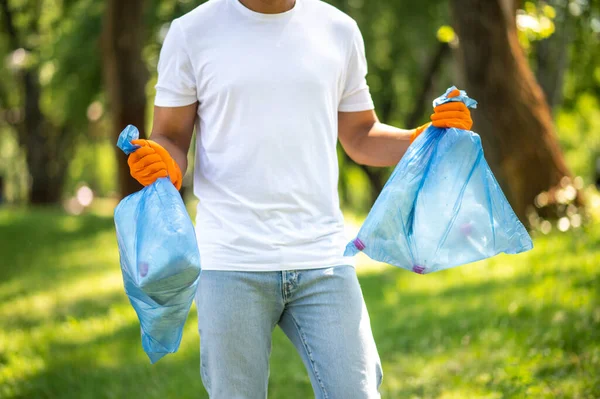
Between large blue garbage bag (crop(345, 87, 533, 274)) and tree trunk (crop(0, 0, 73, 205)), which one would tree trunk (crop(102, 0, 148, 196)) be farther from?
tree trunk (crop(0, 0, 73, 205))

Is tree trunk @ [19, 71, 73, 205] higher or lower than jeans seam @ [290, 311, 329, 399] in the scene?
lower

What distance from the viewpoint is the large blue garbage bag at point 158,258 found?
241cm

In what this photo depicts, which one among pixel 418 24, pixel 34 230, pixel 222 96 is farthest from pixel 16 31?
pixel 222 96

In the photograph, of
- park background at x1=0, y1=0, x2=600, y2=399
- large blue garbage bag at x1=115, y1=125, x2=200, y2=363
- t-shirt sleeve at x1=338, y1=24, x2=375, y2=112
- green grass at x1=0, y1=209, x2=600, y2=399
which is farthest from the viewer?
park background at x1=0, y1=0, x2=600, y2=399

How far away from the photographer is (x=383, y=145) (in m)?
2.94

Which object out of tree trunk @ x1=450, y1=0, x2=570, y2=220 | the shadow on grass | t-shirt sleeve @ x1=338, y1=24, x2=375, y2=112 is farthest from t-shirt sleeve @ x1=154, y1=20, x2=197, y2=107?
the shadow on grass

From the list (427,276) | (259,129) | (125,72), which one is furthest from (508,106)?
(259,129)

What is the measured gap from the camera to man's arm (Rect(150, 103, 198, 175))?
2707mm

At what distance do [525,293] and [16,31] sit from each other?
17.1 m

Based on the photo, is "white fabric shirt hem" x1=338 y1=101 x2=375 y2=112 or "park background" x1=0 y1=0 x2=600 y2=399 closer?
"white fabric shirt hem" x1=338 y1=101 x2=375 y2=112

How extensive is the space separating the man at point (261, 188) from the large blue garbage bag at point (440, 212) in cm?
11

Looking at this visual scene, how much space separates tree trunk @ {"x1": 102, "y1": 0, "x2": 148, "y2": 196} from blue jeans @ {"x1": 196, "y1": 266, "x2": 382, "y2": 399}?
852cm

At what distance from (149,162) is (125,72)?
8959 mm

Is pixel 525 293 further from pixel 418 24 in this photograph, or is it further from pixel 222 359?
pixel 418 24
